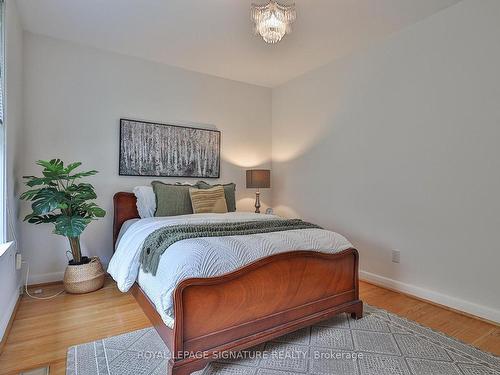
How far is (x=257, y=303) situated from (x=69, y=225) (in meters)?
1.81

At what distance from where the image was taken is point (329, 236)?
2.16m

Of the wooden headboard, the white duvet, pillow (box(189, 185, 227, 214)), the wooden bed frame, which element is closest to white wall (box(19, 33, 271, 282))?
the wooden headboard

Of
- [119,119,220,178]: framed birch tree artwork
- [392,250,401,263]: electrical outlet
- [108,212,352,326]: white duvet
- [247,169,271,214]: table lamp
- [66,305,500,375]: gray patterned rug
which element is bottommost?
[66,305,500,375]: gray patterned rug

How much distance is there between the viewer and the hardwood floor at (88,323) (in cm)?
174

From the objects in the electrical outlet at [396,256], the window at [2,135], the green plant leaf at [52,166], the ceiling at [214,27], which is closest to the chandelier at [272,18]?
the ceiling at [214,27]

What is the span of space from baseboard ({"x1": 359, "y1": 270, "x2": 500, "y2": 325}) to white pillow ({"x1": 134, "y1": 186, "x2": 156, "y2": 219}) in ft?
7.89

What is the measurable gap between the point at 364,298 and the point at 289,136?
233 centimetres

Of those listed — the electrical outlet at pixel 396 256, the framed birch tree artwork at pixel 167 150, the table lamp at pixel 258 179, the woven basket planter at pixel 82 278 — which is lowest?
the woven basket planter at pixel 82 278

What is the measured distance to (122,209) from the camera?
10.4 ft

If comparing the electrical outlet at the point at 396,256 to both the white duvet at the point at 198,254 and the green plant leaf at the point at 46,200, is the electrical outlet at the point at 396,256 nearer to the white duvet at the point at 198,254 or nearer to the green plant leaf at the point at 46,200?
the white duvet at the point at 198,254

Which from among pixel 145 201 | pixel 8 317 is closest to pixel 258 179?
pixel 145 201

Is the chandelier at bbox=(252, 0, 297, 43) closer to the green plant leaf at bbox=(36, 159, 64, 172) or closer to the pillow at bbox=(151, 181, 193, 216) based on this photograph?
the pillow at bbox=(151, 181, 193, 216)

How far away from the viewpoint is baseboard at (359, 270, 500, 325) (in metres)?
2.22

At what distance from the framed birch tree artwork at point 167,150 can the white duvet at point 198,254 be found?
1.22m
